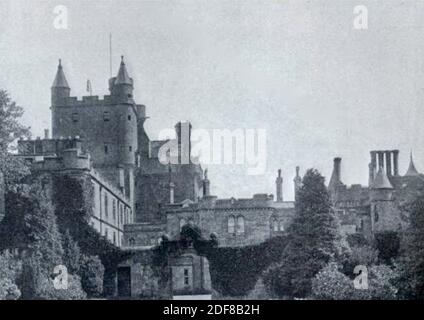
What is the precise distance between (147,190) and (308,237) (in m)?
15.0

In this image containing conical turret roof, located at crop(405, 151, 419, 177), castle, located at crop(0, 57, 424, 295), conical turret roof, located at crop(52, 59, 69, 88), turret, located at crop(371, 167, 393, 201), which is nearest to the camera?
conical turret roof, located at crop(405, 151, 419, 177)

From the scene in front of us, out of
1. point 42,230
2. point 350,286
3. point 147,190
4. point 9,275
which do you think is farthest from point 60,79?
point 350,286

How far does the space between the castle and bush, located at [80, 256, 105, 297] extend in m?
2.29

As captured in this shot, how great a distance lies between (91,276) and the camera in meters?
36.4

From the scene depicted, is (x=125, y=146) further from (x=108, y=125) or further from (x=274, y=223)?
(x=274, y=223)

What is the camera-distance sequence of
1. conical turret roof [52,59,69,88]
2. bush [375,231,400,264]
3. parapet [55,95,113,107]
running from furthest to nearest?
parapet [55,95,113,107] → bush [375,231,400,264] → conical turret roof [52,59,69,88]

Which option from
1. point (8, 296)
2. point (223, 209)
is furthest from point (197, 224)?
point (8, 296)

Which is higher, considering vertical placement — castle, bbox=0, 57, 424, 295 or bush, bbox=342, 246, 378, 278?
castle, bbox=0, 57, 424, 295

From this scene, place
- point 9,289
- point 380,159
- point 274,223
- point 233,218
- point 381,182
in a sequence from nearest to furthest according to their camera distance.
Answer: point 9,289
point 380,159
point 233,218
point 274,223
point 381,182

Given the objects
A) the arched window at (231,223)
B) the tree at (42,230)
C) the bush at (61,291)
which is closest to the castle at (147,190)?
the arched window at (231,223)

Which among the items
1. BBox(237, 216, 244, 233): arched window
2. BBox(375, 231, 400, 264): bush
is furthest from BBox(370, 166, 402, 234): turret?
BBox(237, 216, 244, 233): arched window

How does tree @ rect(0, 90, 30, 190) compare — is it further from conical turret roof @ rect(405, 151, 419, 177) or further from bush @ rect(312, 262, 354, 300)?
conical turret roof @ rect(405, 151, 419, 177)

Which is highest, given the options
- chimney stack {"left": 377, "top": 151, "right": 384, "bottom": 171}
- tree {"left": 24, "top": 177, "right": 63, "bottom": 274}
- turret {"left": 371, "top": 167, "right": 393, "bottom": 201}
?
chimney stack {"left": 377, "top": 151, "right": 384, "bottom": 171}

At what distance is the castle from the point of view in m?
40.4
